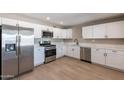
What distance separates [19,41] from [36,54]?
3.82ft

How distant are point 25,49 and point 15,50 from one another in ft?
1.12

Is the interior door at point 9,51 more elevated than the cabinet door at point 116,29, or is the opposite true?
the cabinet door at point 116,29

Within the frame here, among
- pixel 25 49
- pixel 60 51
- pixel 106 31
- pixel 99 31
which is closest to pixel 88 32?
pixel 99 31

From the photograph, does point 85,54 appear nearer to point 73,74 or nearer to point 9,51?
point 73,74

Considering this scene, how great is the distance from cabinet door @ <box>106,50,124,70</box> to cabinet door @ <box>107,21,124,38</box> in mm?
696

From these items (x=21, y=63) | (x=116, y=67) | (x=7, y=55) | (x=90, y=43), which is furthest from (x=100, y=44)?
(x=7, y=55)

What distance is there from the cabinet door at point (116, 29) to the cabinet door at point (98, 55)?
0.75 m

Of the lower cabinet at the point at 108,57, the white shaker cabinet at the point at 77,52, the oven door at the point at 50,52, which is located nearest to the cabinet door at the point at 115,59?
the lower cabinet at the point at 108,57

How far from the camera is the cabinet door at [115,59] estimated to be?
9.97 ft

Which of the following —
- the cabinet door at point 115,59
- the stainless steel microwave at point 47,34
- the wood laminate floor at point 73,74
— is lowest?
the wood laminate floor at point 73,74

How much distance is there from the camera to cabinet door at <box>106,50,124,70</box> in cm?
304

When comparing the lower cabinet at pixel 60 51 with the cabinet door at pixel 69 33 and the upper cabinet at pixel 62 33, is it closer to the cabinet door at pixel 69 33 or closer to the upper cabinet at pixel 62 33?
the upper cabinet at pixel 62 33
